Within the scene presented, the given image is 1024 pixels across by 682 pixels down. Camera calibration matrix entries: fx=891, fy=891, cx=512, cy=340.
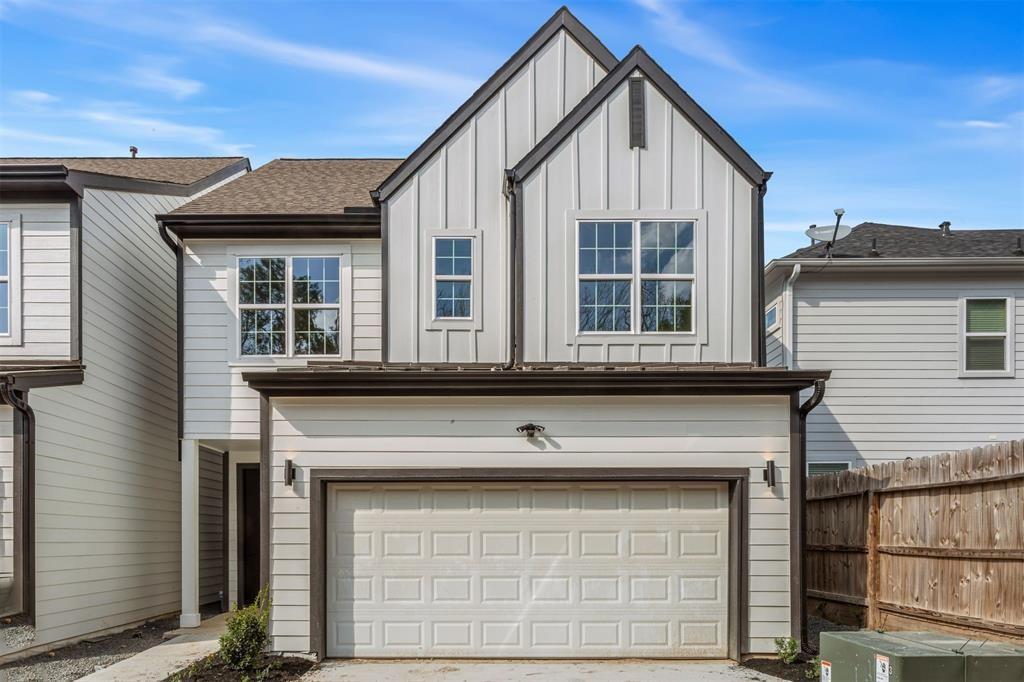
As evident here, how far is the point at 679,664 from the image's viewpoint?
9711 mm

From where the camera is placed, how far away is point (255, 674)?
9.10 meters

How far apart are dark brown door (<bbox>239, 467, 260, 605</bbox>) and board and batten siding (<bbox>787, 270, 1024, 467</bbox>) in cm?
928

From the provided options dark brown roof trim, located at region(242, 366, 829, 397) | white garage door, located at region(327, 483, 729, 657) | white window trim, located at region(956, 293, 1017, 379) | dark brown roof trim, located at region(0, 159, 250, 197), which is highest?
dark brown roof trim, located at region(0, 159, 250, 197)

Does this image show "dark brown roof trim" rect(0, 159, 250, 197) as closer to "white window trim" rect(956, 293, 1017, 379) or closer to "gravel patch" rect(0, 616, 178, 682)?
"gravel patch" rect(0, 616, 178, 682)

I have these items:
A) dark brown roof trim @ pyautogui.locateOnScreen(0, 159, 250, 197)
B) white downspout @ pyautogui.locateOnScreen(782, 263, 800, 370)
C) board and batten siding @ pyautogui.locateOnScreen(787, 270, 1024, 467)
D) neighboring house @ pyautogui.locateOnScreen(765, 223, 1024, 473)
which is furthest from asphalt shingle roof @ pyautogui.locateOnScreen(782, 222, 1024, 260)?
dark brown roof trim @ pyautogui.locateOnScreen(0, 159, 250, 197)

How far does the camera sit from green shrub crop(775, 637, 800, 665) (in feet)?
31.3

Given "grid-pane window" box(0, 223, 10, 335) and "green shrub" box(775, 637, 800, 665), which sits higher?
"grid-pane window" box(0, 223, 10, 335)

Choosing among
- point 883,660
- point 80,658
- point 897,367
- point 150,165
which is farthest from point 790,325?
point 150,165

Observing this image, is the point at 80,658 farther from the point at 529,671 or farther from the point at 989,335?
the point at 989,335

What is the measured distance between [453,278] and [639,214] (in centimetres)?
251

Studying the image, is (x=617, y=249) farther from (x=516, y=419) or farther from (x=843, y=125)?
(x=843, y=125)

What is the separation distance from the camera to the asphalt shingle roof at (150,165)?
15500 millimetres

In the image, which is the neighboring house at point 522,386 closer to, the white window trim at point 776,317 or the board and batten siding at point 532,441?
the board and batten siding at point 532,441

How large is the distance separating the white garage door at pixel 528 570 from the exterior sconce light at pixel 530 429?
0.62 meters
